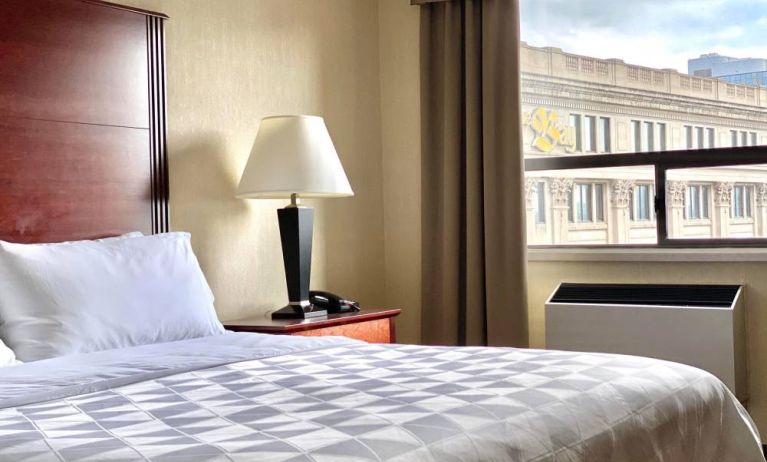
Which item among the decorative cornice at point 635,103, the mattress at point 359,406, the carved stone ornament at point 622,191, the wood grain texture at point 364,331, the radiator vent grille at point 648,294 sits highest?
the decorative cornice at point 635,103

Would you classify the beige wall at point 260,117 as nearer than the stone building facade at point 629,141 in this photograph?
Yes

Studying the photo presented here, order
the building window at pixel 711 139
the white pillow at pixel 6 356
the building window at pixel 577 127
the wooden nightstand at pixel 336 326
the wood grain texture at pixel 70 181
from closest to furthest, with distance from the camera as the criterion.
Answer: the white pillow at pixel 6 356 < the wood grain texture at pixel 70 181 < the wooden nightstand at pixel 336 326 < the building window at pixel 711 139 < the building window at pixel 577 127

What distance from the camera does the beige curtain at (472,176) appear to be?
4430 mm

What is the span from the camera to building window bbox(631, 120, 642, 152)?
4371 millimetres

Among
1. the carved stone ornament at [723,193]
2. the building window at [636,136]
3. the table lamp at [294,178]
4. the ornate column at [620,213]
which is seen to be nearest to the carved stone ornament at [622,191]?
the ornate column at [620,213]

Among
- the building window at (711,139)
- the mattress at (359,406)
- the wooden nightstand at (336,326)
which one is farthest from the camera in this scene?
the building window at (711,139)

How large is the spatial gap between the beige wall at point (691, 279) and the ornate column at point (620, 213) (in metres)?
0.17

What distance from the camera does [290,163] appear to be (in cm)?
382

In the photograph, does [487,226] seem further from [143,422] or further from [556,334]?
[143,422]

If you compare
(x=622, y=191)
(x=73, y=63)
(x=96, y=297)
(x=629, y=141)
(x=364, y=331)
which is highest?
(x=73, y=63)

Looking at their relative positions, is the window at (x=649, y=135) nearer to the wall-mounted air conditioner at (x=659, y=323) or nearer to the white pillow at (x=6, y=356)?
the wall-mounted air conditioner at (x=659, y=323)

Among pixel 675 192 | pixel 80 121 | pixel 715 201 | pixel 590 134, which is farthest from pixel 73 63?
pixel 715 201

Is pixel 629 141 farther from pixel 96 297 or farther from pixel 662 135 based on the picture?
pixel 96 297

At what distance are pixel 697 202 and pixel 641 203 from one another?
257mm
